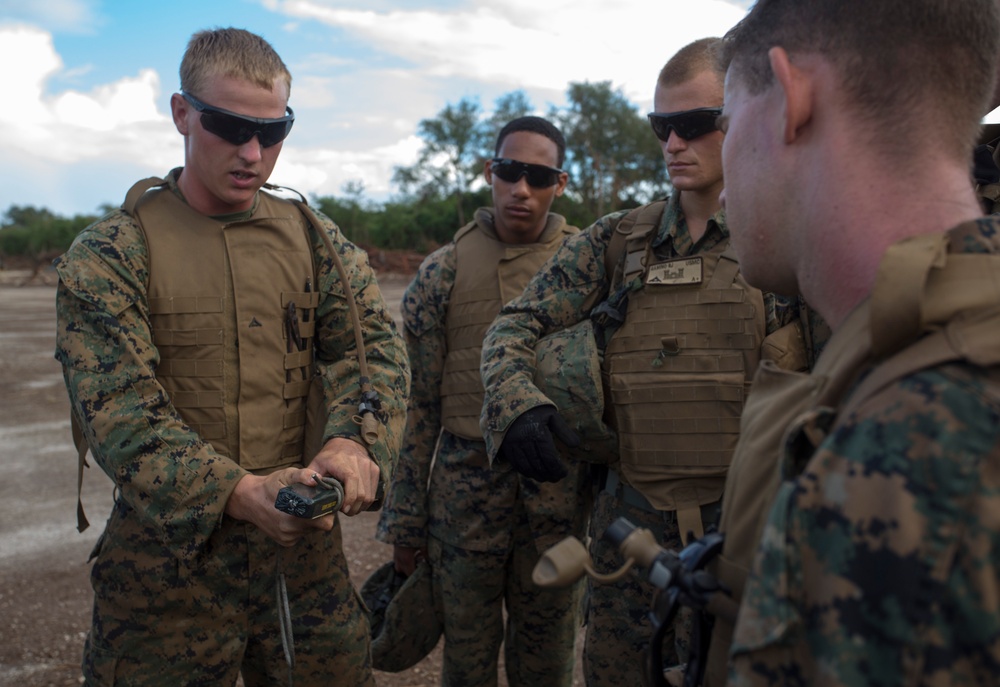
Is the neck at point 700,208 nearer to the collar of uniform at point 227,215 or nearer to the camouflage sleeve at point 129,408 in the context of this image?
the collar of uniform at point 227,215

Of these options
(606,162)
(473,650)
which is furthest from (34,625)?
(606,162)

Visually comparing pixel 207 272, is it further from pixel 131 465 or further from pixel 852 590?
pixel 852 590

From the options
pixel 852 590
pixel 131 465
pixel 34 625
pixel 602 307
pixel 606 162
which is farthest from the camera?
pixel 606 162

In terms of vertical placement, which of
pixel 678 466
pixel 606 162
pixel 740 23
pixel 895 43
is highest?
pixel 606 162

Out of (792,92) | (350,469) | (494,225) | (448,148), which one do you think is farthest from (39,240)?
(792,92)

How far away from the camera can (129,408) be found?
2.27 m

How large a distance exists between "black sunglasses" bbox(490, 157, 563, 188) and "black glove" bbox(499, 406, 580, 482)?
1.66 m

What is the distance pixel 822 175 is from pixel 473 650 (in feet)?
9.38

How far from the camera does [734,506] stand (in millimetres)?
1248

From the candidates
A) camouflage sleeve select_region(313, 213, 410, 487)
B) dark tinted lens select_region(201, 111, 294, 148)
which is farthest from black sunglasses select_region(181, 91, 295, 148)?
camouflage sleeve select_region(313, 213, 410, 487)

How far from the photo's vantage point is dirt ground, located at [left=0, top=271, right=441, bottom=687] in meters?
3.94

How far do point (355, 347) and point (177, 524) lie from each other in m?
0.82

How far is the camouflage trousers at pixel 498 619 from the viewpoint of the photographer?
348 centimetres

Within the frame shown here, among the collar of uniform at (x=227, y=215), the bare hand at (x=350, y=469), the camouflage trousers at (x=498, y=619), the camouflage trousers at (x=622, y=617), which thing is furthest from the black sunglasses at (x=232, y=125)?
the camouflage trousers at (x=498, y=619)
